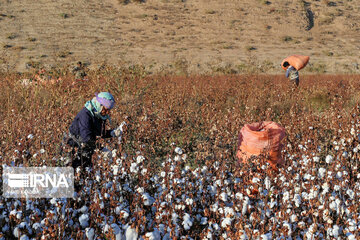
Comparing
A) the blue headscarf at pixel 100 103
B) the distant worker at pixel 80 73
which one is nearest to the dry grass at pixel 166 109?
the distant worker at pixel 80 73

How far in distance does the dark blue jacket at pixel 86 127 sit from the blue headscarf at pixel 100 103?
63 mm

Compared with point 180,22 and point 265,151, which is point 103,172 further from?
point 180,22

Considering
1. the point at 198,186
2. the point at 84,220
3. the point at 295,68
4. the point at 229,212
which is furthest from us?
the point at 295,68

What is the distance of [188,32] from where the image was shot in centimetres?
3155

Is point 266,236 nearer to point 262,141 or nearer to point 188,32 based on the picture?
point 262,141

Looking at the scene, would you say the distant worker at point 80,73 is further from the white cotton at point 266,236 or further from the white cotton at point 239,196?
the white cotton at point 266,236

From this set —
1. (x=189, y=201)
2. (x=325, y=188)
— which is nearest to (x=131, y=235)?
(x=189, y=201)

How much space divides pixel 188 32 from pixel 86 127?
1129 inches

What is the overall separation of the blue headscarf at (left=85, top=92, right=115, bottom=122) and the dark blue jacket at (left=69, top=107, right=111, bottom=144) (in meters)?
0.06

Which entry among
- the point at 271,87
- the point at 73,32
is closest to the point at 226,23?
the point at 73,32

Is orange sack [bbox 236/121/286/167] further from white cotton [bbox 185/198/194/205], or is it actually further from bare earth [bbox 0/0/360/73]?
bare earth [bbox 0/0/360/73]

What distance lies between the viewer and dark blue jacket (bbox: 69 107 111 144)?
4207mm

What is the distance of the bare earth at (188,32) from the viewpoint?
2422cm

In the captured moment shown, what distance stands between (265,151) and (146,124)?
186 cm
